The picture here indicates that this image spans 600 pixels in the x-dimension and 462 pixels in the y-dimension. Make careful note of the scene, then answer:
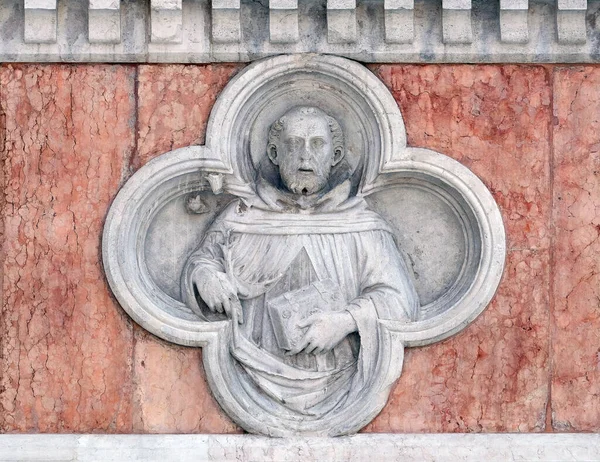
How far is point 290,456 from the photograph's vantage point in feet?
49.8

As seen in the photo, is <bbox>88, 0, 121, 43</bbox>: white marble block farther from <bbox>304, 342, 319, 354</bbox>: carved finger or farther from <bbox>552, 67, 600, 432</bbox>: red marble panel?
<bbox>552, 67, 600, 432</bbox>: red marble panel

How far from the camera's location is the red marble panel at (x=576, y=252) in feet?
50.7

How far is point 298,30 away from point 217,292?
74.1 inches

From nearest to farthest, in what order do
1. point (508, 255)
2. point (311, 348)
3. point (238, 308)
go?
point (311, 348), point (238, 308), point (508, 255)

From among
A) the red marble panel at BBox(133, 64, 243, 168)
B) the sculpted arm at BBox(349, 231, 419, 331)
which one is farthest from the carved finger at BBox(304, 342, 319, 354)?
the red marble panel at BBox(133, 64, 243, 168)

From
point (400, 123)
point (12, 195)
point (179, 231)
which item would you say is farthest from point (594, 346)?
point (12, 195)

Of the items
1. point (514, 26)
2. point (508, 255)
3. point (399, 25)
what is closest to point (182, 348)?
point (508, 255)

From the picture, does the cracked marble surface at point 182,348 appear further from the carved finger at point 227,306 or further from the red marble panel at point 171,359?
the carved finger at point 227,306

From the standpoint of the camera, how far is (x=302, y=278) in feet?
50.9

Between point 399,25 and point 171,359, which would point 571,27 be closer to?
point 399,25

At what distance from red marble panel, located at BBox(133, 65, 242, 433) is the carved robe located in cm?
31

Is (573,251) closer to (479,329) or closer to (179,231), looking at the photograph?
(479,329)

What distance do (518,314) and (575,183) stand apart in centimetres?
100

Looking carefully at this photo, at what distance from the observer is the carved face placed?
51.0ft
